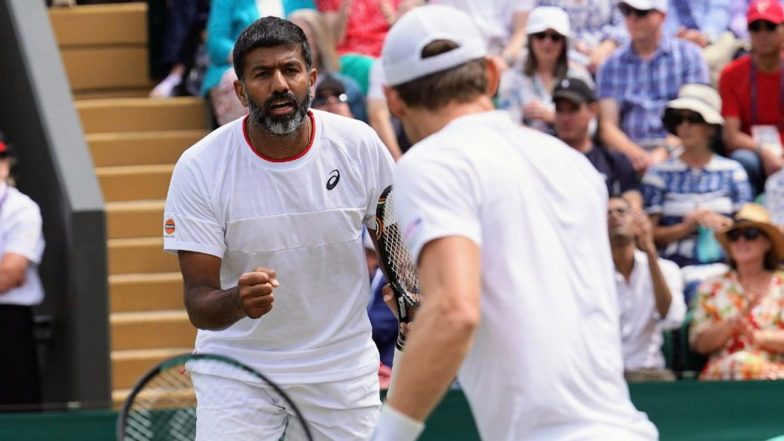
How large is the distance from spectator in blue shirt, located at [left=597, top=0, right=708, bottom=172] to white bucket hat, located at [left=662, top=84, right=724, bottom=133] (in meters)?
0.23

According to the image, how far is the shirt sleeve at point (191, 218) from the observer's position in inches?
202

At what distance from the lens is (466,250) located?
339 centimetres

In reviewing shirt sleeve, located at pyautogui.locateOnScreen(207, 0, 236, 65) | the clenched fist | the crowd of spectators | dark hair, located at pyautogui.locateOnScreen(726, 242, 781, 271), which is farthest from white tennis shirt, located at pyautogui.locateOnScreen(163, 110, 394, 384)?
shirt sleeve, located at pyautogui.locateOnScreen(207, 0, 236, 65)

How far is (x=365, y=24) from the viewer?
10.2 m

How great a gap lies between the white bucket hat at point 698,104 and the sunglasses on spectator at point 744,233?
1068 mm

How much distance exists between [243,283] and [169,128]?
252 inches

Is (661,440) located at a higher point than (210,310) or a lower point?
lower

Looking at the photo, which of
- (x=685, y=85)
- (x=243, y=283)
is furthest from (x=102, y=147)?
(x=243, y=283)

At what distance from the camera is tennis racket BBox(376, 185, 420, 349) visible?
5.15 m

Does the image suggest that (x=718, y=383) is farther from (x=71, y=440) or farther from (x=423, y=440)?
(x=71, y=440)

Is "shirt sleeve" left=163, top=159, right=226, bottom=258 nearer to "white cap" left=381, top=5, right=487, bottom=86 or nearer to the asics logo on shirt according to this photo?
the asics logo on shirt

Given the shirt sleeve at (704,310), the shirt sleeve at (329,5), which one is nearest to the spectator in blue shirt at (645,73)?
the shirt sleeve at (704,310)

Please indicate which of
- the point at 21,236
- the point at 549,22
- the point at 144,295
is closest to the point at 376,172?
the point at 21,236

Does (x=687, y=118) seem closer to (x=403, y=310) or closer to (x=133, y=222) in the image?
(x=133, y=222)
